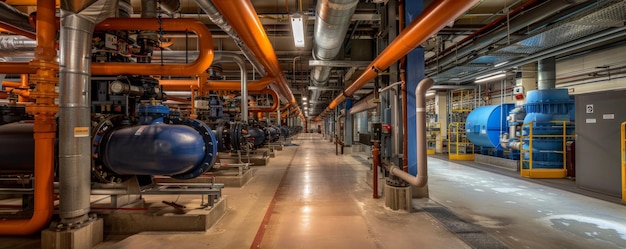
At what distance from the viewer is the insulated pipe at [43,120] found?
9.26 feet

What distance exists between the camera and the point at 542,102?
7125 mm

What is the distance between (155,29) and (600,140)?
26.3 ft

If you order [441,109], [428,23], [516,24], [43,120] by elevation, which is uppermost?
[516,24]

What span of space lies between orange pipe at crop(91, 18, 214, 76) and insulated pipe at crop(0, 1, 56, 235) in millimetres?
509

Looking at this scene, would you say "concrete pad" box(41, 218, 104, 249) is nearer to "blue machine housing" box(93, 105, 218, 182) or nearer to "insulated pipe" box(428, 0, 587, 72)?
"blue machine housing" box(93, 105, 218, 182)

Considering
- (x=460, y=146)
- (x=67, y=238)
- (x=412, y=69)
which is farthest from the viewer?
(x=460, y=146)

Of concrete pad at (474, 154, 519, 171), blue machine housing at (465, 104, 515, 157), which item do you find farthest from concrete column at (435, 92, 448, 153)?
blue machine housing at (465, 104, 515, 157)

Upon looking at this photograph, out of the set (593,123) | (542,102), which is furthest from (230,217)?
(542,102)

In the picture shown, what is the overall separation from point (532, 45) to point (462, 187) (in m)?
3.05

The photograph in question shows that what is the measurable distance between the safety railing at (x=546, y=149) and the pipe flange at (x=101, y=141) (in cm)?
871

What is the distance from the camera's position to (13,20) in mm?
3541

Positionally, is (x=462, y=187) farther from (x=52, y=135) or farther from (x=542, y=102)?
(x=52, y=135)

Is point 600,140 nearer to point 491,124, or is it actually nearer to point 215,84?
point 491,124

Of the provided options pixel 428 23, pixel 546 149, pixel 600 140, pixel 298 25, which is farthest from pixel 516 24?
pixel 546 149
